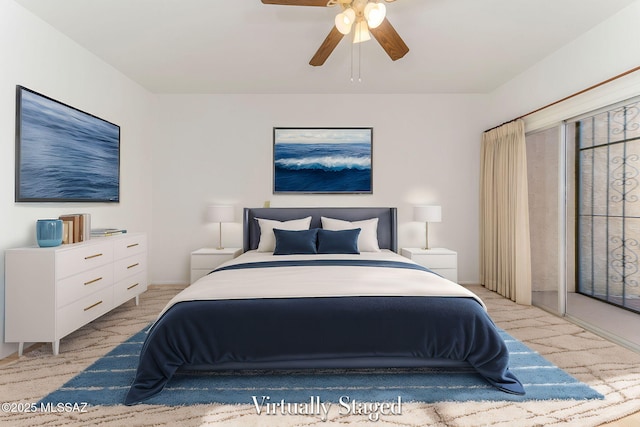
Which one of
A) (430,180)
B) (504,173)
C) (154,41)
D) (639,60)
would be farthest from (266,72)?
(639,60)

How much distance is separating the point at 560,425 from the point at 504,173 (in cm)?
320

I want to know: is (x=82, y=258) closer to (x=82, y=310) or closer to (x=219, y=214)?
(x=82, y=310)

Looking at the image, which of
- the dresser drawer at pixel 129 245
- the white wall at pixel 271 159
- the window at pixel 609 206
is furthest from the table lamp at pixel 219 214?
the window at pixel 609 206

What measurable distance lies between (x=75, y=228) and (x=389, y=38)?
3.03 meters

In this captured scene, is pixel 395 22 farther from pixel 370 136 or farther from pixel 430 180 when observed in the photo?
pixel 430 180

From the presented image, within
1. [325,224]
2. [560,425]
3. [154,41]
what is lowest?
[560,425]

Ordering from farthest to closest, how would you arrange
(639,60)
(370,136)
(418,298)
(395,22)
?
(370,136) < (395,22) < (639,60) < (418,298)

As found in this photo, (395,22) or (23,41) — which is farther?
(395,22)

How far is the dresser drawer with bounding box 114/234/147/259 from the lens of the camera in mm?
3465

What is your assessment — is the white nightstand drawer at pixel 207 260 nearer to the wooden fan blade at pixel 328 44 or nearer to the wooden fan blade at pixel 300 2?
the wooden fan blade at pixel 328 44

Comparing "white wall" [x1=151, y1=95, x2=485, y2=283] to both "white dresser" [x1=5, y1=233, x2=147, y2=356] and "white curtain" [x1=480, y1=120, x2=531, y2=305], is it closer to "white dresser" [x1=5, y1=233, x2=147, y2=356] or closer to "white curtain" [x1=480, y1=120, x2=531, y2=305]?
"white curtain" [x1=480, y1=120, x2=531, y2=305]

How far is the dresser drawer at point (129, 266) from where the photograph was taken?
347cm

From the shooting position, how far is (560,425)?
1802 mm

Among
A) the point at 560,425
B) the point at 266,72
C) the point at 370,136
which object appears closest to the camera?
the point at 560,425
